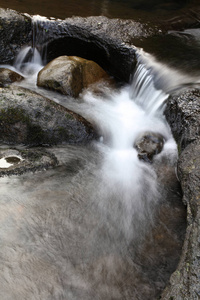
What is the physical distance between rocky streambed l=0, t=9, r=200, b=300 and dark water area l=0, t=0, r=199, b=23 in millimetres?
604

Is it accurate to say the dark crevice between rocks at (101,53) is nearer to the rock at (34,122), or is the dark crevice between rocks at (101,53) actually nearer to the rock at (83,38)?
the rock at (83,38)

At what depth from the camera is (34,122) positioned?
512 centimetres

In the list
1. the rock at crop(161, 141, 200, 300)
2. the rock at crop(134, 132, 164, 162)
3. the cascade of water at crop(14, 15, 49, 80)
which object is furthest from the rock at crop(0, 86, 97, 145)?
the cascade of water at crop(14, 15, 49, 80)

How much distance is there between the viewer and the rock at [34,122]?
5.09 meters

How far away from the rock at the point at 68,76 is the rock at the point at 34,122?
47.1 inches

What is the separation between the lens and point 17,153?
4.60 m

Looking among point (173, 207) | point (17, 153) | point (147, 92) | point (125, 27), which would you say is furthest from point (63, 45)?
point (173, 207)

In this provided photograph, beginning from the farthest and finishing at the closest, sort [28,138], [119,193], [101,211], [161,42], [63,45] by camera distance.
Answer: [63,45], [161,42], [28,138], [119,193], [101,211]

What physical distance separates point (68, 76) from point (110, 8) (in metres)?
4.27

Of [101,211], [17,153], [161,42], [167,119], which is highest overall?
[161,42]

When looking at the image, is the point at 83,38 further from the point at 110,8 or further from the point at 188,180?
the point at 188,180

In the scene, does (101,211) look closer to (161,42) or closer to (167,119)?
(167,119)

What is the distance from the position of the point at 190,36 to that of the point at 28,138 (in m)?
5.47

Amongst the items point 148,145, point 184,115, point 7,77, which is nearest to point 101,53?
point 7,77
